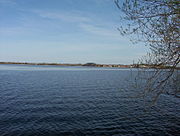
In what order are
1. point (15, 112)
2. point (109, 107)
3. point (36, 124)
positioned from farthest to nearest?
point (109, 107)
point (15, 112)
point (36, 124)

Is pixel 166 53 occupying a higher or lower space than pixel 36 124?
higher

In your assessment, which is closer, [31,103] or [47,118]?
[47,118]

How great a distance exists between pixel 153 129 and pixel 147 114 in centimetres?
352

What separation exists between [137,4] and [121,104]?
15823mm

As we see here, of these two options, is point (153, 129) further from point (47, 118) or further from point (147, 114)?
point (47, 118)

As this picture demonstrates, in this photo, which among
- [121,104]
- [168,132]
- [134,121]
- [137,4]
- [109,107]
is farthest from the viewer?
[121,104]

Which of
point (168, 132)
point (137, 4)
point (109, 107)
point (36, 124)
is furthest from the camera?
point (109, 107)

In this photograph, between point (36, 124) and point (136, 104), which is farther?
point (136, 104)

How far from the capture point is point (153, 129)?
1306cm

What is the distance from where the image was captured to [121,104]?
2034 centimetres

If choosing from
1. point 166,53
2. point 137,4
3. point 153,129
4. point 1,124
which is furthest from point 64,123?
point 137,4

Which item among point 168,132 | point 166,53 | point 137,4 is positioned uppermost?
point 137,4

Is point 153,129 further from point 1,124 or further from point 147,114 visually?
point 1,124

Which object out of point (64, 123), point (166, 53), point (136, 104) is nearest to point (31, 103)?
point (64, 123)
